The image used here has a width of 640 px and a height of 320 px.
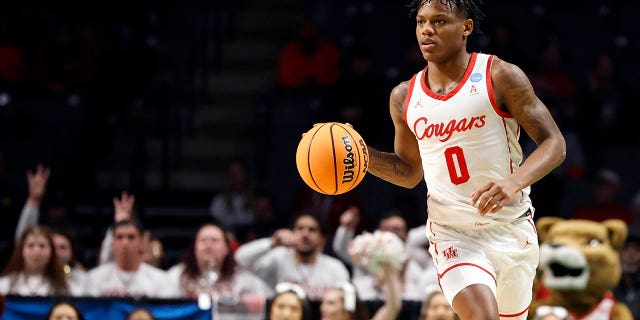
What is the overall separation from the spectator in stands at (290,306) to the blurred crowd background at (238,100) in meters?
2.49

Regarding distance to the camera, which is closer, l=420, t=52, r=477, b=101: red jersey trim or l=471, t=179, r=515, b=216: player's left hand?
l=471, t=179, r=515, b=216: player's left hand

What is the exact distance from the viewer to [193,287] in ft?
29.9

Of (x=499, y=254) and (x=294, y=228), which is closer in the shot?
(x=499, y=254)

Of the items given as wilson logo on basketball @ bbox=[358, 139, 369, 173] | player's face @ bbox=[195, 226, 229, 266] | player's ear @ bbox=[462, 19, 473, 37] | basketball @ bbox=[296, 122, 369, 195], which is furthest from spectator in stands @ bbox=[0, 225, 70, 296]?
player's ear @ bbox=[462, 19, 473, 37]

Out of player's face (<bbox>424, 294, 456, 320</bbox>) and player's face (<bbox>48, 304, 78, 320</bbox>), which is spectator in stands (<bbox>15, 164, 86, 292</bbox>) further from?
player's face (<bbox>424, 294, 456, 320</bbox>)

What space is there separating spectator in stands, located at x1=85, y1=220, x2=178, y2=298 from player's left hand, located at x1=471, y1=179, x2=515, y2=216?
455 cm

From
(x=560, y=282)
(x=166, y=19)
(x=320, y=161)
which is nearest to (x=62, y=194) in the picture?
(x=166, y=19)

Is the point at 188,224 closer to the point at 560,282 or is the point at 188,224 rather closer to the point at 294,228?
the point at 294,228

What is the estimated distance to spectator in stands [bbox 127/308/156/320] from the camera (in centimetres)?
829

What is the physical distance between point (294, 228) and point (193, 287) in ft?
3.21

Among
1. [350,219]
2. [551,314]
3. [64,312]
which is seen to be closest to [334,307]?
[551,314]

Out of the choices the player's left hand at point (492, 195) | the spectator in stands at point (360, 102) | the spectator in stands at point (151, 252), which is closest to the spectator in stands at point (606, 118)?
the spectator in stands at point (360, 102)

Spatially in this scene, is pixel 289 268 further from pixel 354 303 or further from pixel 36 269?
pixel 36 269

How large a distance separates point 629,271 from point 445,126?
500cm
